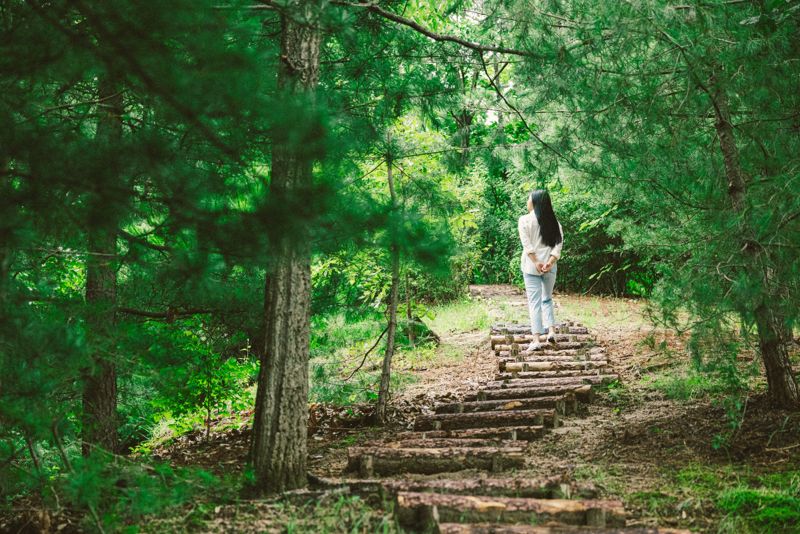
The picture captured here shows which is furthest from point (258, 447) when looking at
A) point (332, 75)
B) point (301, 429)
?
point (332, 75)

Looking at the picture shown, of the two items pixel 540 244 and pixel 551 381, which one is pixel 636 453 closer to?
pixel 551 381

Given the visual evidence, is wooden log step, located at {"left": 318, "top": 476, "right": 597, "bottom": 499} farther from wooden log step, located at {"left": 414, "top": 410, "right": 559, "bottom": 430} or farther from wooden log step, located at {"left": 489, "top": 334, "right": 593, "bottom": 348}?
wooden log step, located at {"left": 489, "top": 334, "right": 593, "bottom": 348}

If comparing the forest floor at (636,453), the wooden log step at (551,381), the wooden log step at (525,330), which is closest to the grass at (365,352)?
the forest floor at (636,453)

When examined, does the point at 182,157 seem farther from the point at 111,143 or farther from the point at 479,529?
the point at 479,529

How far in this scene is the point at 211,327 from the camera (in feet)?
21.5

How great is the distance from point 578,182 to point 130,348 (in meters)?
5.50

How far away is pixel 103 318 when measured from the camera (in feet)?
14.3

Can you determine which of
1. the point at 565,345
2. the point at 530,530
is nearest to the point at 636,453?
the point at 530,530

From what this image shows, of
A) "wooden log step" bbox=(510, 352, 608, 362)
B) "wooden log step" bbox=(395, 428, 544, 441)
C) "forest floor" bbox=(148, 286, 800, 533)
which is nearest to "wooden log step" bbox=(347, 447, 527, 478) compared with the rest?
"forest floor" bbox=(148, 286, 800, 533)

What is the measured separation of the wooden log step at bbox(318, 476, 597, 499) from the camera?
4.10m

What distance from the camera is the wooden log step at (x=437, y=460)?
192 inches

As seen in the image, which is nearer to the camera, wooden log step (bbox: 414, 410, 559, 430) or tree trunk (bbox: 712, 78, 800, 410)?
tree trunk (bbox: 712, 78, 800, 410)

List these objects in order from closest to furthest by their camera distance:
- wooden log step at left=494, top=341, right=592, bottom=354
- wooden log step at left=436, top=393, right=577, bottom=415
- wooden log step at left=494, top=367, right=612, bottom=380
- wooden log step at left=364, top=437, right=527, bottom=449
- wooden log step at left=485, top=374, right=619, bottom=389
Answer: wooden log step at left=364, top=437, right=527, bottom=449, wooden log step at left=436, top=393, right=577, bottom=415, wooden log step at left=485, top=374, right=619, bottom=389, wooden log step at left=494, top=367, right=612, bottom=380, wooden log step at left=494, top=341, right=592, bottom=354

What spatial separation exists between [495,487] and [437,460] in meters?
0.81
